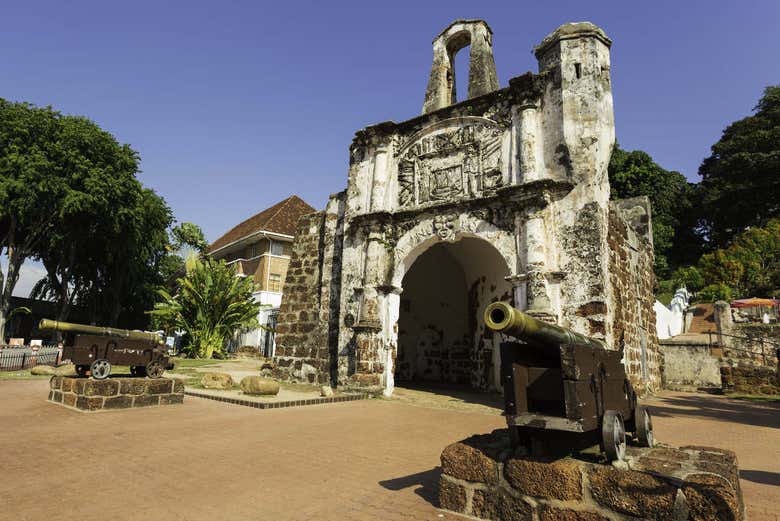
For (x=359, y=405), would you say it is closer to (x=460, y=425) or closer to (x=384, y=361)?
(x=384, y=361)

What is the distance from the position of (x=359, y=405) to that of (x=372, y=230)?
13.8 ft

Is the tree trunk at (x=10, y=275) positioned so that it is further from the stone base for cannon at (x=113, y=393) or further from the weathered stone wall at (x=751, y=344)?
the weathered stone wall at (x=751, y=344)

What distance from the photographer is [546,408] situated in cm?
323

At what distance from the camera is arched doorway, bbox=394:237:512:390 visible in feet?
45.9

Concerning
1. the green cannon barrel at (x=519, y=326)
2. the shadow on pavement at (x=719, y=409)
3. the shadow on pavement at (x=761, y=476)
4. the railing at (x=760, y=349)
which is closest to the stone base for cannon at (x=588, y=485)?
the green cannon barrel at (x=519, y=326)

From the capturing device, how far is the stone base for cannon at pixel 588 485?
2.52 metres

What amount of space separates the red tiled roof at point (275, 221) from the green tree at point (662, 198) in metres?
22.7

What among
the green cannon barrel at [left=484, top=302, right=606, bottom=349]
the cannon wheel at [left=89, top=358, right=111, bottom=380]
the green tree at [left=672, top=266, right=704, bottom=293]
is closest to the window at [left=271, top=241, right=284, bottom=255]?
the cannon wheel at [left=89, top=358, right=111, bottom=380]

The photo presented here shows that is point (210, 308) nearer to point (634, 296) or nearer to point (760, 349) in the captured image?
point (634, 296)

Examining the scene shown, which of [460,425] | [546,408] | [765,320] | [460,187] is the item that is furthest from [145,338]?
[765,320]

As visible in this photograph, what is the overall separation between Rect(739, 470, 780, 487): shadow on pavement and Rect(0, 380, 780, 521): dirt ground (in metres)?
0.02

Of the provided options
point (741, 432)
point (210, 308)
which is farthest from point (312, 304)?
point (210, 308)

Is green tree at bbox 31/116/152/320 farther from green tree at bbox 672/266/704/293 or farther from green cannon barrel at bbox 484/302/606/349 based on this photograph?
green tree at bbox 672/266/704/293

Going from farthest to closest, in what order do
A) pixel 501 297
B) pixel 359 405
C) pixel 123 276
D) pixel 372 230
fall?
pixel 123 276 < pixel 501 297 < pixel 372 230 < pixel 359 405
